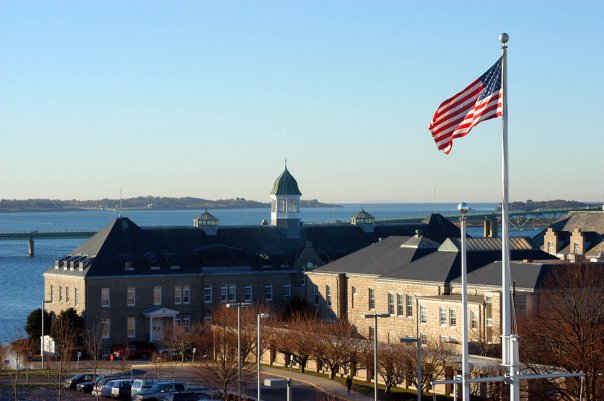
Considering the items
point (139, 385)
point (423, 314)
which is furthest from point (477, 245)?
point (139, 385)

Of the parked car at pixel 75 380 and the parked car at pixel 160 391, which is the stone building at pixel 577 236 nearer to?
the parked car at pixel 75 380

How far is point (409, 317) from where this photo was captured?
85.2 meters

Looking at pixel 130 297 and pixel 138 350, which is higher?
pixel 130 297

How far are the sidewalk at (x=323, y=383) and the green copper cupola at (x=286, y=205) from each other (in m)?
25.9

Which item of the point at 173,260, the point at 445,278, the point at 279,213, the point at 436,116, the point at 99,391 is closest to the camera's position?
the point at 436,116

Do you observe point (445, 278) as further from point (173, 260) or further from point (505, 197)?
point (505, 197)

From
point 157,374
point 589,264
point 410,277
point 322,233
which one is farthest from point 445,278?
point 322,233

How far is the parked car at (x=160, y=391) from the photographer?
64.2 metres

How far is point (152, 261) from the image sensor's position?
9856 cm

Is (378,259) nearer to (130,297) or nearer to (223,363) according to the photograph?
(130,297)

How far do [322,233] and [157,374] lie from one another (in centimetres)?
3835

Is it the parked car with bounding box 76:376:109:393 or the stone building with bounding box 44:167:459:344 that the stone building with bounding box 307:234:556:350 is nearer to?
the stone building with bounding box 44:167:459:344

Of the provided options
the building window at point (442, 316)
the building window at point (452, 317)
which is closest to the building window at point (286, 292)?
the building window at point (442, 316)

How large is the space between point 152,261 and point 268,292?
31.3 ft
